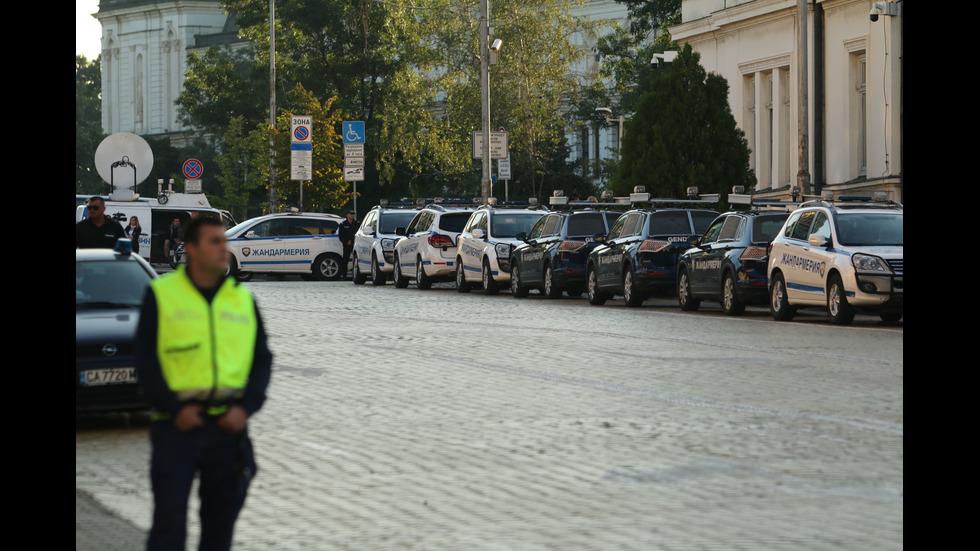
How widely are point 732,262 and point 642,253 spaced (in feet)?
9.29

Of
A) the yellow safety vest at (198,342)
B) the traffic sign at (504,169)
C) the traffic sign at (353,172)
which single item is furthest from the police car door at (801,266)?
the traffic sign at (504,169)

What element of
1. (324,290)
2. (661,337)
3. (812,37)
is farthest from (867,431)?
(812,37)

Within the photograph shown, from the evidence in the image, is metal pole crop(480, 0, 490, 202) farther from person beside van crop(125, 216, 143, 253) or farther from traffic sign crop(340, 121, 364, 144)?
person beside van crop(125, 216, 143, 253)

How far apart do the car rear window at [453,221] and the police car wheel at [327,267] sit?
297 inches

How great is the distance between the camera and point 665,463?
985 centimetres

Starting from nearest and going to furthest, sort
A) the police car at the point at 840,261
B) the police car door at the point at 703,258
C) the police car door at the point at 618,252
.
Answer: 1. the police car at the point at 840,261
2. the police car door at the point at 703,258
3. the police car door at the point at 618,252

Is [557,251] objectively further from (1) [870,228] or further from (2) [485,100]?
(2) [485,100]

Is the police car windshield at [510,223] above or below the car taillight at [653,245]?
above

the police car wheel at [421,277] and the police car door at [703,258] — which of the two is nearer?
the police car door at [703,258]

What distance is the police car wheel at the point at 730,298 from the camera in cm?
2500

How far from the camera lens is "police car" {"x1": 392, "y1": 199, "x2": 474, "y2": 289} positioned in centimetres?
3594

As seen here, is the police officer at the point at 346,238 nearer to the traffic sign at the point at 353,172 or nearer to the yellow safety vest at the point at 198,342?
the traffic sign at the point at 353,172

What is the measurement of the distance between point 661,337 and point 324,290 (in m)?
16.3
